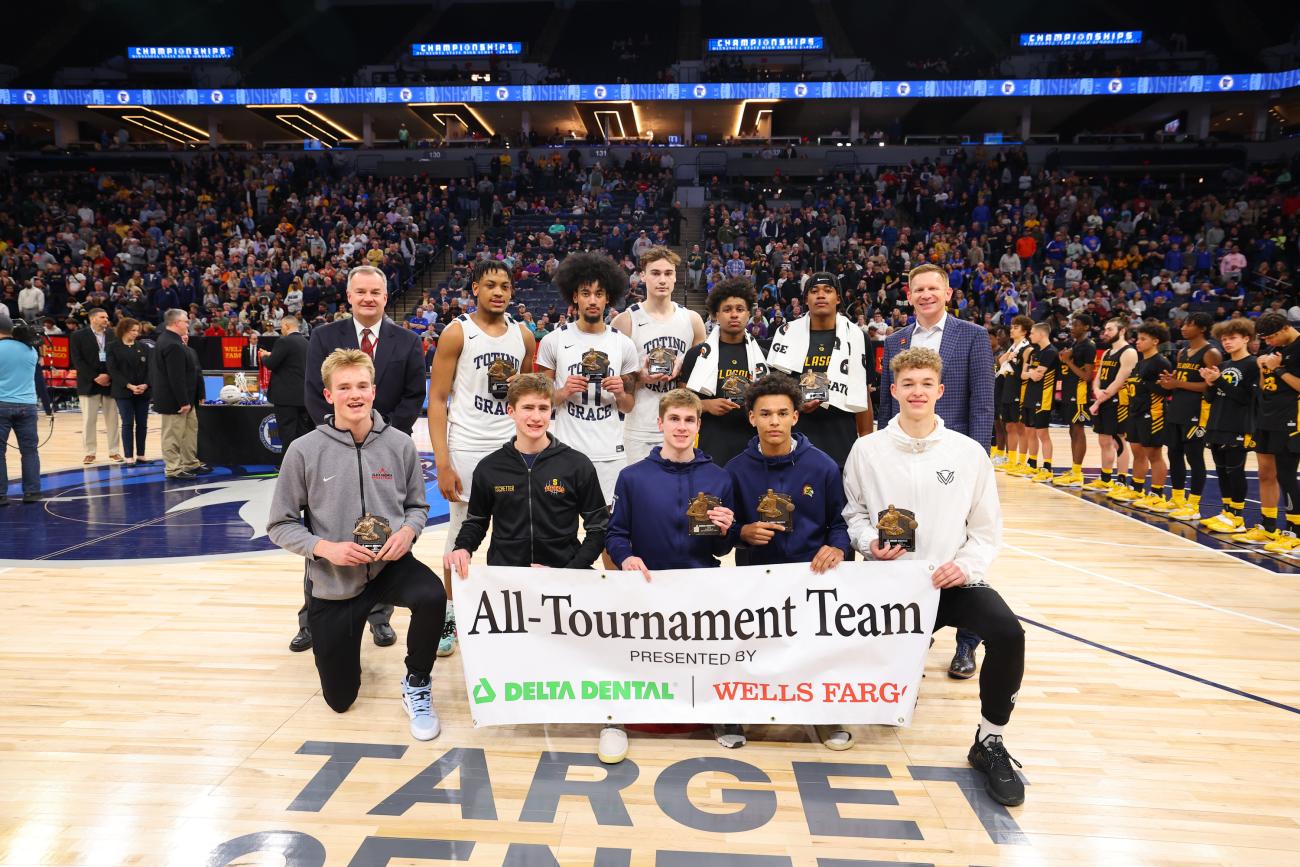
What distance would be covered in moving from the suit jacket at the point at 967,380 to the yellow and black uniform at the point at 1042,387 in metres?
5.94

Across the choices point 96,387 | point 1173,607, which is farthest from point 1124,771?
point 96,387

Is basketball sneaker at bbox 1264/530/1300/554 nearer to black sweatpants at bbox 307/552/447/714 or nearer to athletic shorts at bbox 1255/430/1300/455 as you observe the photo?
athletic shorts at bbox 1255/430/1300/455

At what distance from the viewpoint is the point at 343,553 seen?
10.6ft

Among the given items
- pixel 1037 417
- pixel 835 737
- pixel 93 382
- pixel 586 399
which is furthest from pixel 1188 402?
pixel 93 382

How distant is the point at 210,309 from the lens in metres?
17.8

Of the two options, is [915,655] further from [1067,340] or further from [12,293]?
[12,293]

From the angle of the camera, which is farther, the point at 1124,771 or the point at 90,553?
the point at 90,553

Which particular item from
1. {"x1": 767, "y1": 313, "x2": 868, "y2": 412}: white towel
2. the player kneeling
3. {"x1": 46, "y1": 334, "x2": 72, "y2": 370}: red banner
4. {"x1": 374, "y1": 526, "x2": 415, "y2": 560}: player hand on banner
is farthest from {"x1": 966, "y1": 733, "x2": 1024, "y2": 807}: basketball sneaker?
{"x1": 46, "y1": 334, "x2": 72, "y2": 370}: red banner

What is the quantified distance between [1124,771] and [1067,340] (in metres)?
13.5

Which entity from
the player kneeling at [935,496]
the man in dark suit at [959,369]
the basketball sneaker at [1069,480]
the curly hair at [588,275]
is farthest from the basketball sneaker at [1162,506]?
the curly hair at [588,275]

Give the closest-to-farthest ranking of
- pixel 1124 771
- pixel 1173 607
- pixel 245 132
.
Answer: pixel 1124 771
pixel 1173 607
pixel 245 132

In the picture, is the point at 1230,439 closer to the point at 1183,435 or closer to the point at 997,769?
the point at 1183,435

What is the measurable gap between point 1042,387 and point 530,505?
7900 mm

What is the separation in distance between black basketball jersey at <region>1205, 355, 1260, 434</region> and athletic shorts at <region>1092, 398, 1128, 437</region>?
1792mm
